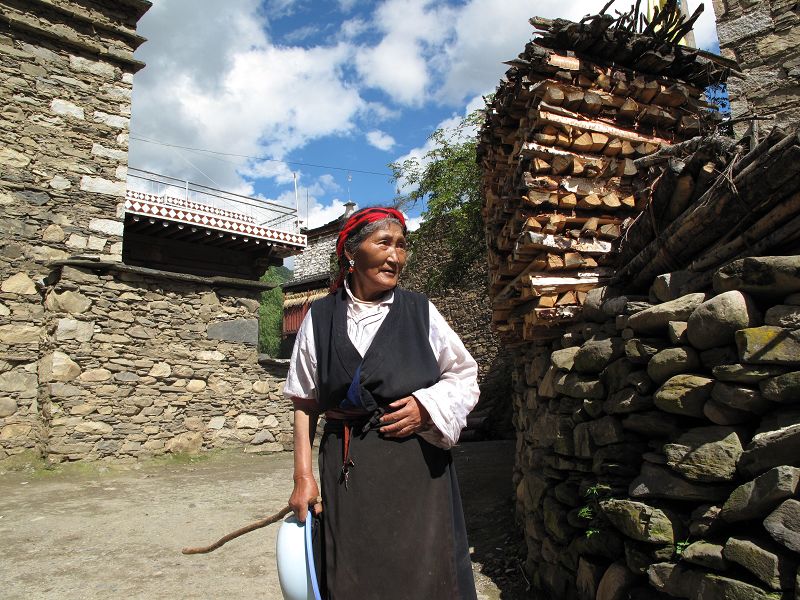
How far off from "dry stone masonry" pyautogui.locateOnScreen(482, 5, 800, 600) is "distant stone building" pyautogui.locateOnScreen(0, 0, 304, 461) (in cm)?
633

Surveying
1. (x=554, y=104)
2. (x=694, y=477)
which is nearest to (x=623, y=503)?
(x=694, y=477)

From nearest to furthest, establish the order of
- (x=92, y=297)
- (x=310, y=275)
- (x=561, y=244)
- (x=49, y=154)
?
1. (x=561, y=244)
2. (x=92, y=297)
3. (x=49, y=154)
4. (x=310, y=275)

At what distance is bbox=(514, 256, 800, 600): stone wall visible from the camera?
203 cm

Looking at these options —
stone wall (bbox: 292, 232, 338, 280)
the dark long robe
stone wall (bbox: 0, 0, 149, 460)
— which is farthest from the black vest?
stone wall (bbox: 292, 232, 338, 280)

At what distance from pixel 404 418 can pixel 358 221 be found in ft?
2.49

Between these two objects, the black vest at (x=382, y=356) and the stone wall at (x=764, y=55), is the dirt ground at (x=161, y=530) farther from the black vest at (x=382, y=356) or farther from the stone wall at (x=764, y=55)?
the stone wall at (x=764, y=55)

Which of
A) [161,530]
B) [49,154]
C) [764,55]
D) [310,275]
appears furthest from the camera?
[310,275]

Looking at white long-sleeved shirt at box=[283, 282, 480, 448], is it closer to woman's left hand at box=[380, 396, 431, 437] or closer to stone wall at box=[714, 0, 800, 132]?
woman's left hand at box=[380, 396, 431, 437]

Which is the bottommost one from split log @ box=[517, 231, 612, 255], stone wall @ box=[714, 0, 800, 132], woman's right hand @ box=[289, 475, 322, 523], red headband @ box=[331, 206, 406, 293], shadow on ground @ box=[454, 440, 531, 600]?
shadow on ground @ box=[454, 440, 531, 600]

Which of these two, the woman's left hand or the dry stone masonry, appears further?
the dry stone masonry

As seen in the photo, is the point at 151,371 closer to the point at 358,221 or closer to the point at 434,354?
the point at 358,221

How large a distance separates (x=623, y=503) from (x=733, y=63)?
386 centimetres

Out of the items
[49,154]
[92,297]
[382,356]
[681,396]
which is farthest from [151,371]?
[681,396]

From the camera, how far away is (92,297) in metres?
7.98
